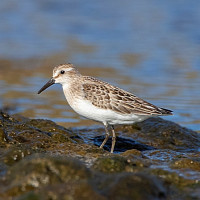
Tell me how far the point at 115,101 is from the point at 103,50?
29.0ft

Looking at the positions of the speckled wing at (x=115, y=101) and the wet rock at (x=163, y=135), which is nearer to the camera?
the speckled wing at (x=115, y=101)

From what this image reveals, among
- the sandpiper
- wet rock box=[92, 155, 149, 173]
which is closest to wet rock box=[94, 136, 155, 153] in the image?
the sandpiper

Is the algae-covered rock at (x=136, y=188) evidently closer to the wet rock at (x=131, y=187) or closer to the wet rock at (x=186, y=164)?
the wet rock at (x=131, y=187)

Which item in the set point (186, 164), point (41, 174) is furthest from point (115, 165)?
point (186, 164)

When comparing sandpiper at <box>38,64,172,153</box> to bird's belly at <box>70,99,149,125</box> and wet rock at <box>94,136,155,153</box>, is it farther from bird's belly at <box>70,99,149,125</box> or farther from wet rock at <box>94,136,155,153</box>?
wet rock at <box>94,136,155,153</box>

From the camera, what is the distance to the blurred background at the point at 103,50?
12820 mm

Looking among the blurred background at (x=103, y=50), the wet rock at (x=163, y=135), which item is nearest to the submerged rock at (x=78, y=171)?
the wet rock at (x=163, y=135)

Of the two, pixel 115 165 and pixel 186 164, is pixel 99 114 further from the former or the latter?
pixel 115 165

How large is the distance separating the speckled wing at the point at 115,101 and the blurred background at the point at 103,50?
2.77 meters

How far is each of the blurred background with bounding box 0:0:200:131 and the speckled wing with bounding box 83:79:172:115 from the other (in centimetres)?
277

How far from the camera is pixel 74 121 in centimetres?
1141

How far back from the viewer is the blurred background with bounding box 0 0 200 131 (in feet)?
42.1

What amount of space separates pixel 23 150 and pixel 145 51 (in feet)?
36.0

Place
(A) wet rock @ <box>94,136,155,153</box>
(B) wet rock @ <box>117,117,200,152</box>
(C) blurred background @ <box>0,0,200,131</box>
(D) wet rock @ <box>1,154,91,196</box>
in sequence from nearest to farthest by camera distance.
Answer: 1. (D) wet rock @ <box>1,154,91,196</box>
2. (A) wet rock @ <box>94,136,155,153</box>
3. (B) wet rock @ <box>117,117,200,152</box>
4. (C) blurred background @ <box>0,0,200,131</box>
